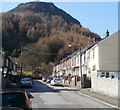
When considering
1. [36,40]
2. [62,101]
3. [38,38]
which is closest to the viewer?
[62,101]

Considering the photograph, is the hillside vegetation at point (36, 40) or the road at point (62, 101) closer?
the road at point (62, 101)

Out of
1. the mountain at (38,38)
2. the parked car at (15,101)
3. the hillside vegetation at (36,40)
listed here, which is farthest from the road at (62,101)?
the mountain at (38,38)

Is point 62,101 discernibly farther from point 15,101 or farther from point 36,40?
point 36,40

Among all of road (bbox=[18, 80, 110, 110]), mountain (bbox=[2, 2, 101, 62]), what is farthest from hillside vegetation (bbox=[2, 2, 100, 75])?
road (bbox=[18, 80, 110, 110])

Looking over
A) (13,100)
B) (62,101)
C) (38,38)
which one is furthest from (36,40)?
(13,100)

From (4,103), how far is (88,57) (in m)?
44.5

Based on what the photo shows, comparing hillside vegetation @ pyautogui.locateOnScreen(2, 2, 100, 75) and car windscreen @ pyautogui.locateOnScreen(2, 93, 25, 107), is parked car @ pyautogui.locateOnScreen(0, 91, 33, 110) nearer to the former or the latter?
car windscreen @ pyautogui.locateOnScreen(2, 93, 25, 107)

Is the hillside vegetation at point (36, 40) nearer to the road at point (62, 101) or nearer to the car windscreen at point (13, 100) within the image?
the road at point (62, 101)

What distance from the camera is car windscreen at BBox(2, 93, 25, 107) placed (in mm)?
11727

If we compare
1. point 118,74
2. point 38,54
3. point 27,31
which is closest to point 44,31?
point 27,31

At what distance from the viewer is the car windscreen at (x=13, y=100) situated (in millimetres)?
11727

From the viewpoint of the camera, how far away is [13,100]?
39.3 feet

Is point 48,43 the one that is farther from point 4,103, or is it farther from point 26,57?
point 4,103

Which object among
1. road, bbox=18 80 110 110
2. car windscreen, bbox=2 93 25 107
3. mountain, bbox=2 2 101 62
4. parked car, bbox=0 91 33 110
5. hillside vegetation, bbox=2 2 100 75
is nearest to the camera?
parked car, bbox=0 91 33 110
